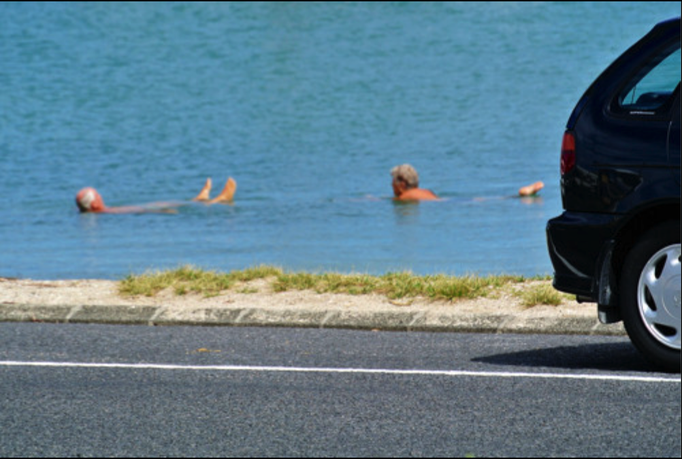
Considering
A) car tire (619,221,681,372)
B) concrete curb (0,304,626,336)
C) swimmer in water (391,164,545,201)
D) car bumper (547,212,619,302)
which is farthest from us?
swimmer in water (391,164,545,201)

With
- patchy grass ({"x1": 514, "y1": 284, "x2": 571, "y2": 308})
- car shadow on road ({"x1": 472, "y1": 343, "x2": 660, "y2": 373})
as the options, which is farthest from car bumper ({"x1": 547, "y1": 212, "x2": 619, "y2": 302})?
patchy grass ({"x1": 514, "y1": 284, "x2": 571, "y2": 308})

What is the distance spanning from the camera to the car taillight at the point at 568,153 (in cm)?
727

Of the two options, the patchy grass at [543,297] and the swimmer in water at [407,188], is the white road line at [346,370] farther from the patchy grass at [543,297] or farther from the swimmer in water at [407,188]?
the swimmer in water at [407,188]

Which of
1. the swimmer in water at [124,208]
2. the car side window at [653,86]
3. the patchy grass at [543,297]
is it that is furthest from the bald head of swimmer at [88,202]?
the car side window at [653,86]

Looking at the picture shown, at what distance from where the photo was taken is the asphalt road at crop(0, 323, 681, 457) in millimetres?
5691

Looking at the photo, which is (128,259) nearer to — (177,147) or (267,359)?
(267,359)

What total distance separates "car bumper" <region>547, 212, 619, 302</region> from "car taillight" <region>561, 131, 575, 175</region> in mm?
258

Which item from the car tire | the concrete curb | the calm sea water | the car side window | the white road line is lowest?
the calm sea water

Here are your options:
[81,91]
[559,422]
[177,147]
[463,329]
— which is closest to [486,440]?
[559,422]

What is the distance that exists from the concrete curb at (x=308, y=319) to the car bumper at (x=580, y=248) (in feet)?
3.73

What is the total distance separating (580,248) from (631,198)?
1.41 ft

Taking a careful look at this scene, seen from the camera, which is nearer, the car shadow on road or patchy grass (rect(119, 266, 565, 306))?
the car shadow on road

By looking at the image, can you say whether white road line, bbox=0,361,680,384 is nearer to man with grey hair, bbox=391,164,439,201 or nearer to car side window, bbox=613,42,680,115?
car side window, bbox=613,42,680,115

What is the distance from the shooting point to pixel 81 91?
82.9m
